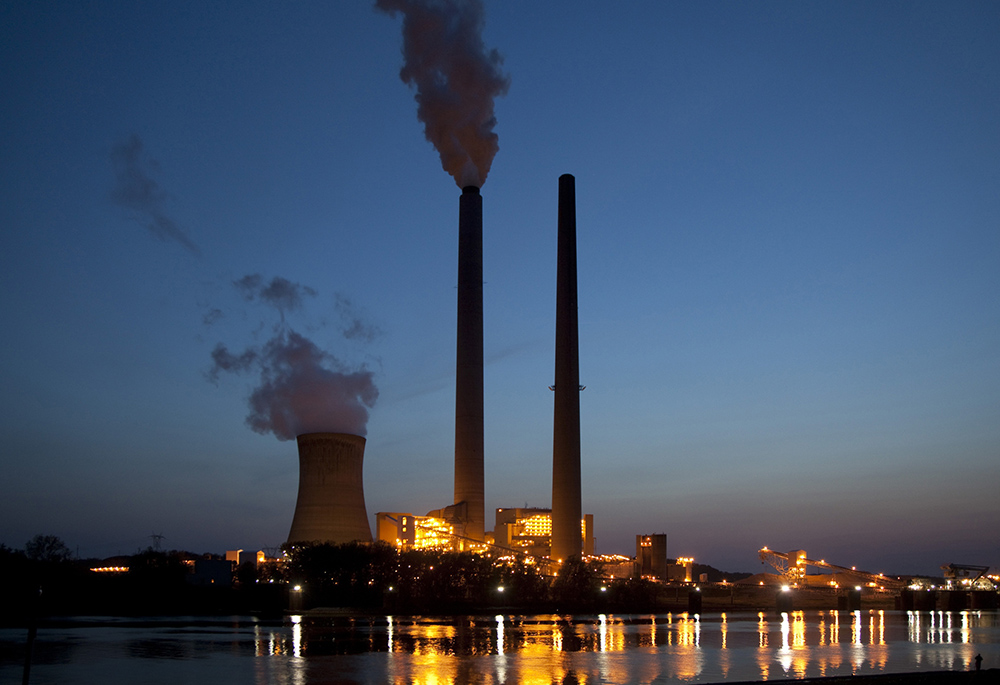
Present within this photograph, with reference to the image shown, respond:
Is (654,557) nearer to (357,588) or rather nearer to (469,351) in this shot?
(469,351)

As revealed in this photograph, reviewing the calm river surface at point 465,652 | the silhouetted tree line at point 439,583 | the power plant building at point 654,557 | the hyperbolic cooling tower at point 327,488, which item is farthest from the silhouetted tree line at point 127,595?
the power plant building at point 654,557

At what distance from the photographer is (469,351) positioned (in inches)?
2753

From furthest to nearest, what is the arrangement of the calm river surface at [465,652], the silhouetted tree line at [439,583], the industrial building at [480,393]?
the industrial building at [480,393], the silhouetted tree line at [439,583], the calm river surface at [465,652]

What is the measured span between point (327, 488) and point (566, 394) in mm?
21189

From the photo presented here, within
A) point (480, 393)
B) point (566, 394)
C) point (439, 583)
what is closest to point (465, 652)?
point (439, 583)

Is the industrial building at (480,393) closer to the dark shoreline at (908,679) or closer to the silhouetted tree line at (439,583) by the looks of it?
the silhouetted tree line at (439,583)


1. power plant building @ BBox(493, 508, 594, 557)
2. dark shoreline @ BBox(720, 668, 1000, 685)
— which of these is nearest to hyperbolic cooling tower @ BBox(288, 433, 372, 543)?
dark shoreline @ BBox(720, 668, 1000, 685)

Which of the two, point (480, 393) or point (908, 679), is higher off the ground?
point (480, 393)

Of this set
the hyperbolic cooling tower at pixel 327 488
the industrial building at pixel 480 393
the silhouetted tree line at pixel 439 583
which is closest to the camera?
the silhouetted tree line at pixel 439 583

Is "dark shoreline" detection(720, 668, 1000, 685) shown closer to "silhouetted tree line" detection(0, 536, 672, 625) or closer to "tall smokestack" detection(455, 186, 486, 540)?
"silhouetted tree line" detection(0, 536, 672, 625)

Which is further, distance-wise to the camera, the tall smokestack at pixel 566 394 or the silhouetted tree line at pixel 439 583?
the tall smokestack at pixel 566 394

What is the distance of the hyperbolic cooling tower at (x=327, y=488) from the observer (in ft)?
182

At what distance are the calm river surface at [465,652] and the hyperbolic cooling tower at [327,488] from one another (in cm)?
1799

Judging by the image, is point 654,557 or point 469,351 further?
point 654,557
